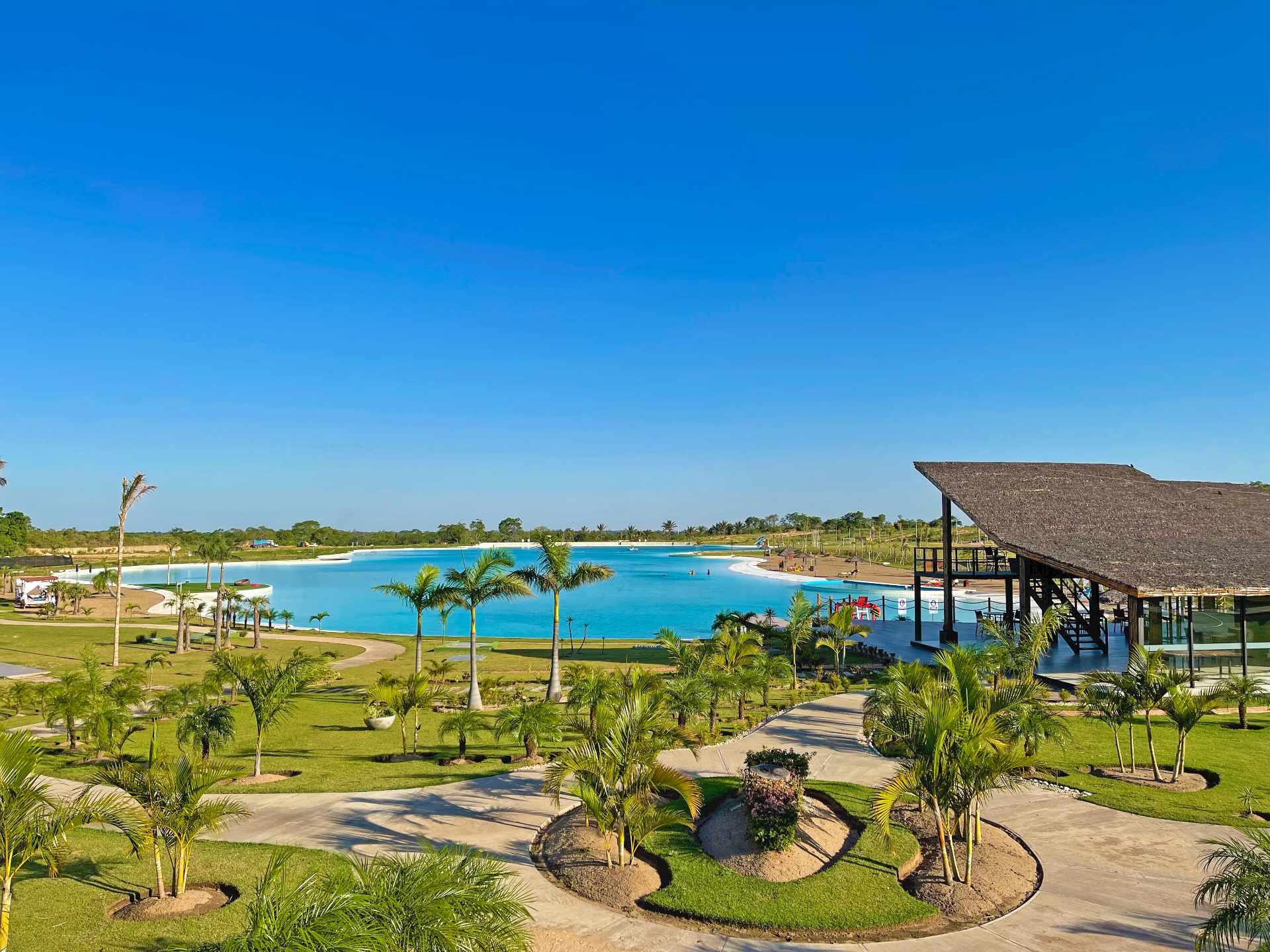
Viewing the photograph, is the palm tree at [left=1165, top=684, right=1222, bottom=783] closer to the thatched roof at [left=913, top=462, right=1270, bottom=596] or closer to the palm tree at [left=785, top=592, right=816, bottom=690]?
the thatched roof at [left=913, top=462, right=1270, bottom=596]

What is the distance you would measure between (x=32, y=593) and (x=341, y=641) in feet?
109

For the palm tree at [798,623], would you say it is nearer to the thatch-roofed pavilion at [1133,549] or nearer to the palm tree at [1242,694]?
the thatch-roofed pavilion at [1133,549]

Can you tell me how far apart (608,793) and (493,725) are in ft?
30.8

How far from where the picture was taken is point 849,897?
970 cm

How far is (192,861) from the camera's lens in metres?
10.6

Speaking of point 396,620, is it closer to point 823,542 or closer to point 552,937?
point 552,937

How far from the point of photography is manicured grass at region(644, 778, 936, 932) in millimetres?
9211

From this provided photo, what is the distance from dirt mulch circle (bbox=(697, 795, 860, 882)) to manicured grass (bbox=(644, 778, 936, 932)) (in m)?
0.17

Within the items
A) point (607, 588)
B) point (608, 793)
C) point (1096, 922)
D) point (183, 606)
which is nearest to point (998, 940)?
point (1096, 922)

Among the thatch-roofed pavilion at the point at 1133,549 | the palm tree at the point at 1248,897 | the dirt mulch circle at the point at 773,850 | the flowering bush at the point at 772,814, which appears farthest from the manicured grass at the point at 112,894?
the thatch-roofed pavilion at the point at 1133,549

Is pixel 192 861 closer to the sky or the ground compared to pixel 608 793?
closer to the ground

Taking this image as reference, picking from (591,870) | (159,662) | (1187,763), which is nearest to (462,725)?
(591,870)

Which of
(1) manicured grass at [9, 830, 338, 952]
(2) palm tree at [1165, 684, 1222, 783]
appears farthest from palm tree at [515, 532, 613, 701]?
(2) palm tree at [1165, 684, 1222, 783]

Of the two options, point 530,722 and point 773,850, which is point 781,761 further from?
point 530,722
